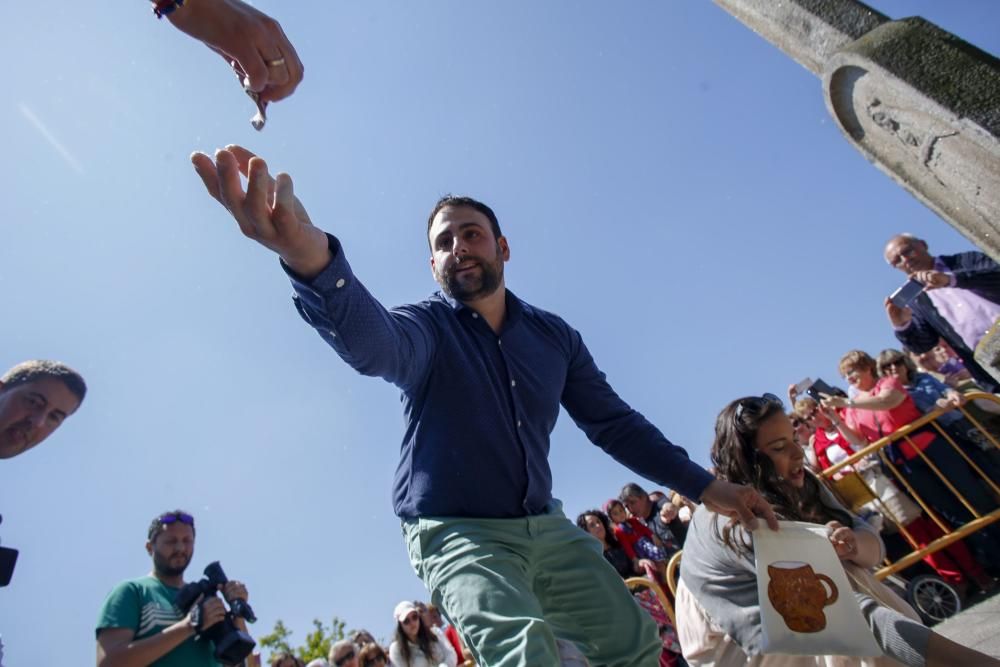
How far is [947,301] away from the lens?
4766 mm

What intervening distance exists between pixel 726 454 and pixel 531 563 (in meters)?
1.53

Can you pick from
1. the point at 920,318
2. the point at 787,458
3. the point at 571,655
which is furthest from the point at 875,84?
the point at 571,655

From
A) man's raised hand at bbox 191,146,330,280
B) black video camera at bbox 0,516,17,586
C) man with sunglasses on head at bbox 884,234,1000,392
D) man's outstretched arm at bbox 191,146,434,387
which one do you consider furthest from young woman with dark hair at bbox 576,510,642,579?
man's raised hand at bbox 191,146,330,280

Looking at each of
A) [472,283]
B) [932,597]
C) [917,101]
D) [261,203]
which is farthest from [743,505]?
[932,597]

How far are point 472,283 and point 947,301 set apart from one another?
4.16 m

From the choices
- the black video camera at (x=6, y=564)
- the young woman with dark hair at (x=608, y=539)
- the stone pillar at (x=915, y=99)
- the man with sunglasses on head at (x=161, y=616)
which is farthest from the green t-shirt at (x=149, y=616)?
the stone pillar at (x=915, y=99)

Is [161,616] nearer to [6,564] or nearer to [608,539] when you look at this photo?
[6,564]

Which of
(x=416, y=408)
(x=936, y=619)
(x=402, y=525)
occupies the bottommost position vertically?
(x=936, y=619)

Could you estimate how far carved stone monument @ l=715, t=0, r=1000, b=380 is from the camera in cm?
283

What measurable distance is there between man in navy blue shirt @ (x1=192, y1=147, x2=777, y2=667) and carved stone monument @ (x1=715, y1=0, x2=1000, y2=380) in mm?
1749

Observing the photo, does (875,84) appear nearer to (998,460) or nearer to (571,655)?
(571,655)

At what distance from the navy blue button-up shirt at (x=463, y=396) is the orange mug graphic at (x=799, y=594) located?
0.41 m

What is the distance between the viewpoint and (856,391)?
609 cm

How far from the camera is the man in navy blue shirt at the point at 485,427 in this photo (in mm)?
1522
